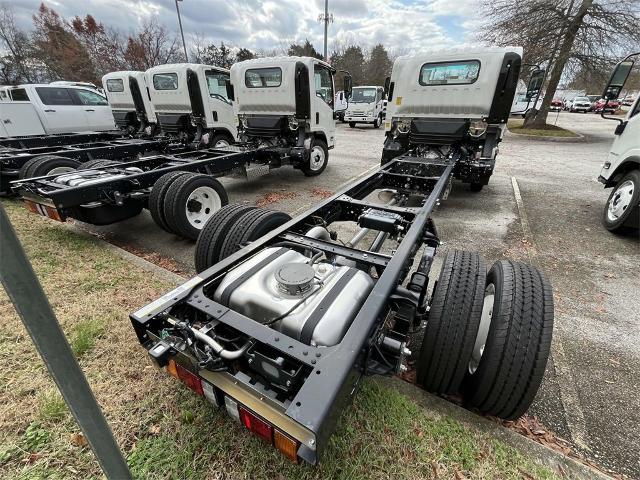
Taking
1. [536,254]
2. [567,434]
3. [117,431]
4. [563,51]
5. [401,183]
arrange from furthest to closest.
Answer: [563,51], [401,183], [536,254], [567,434], [117,431]

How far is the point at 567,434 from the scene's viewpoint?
1848 millimetres

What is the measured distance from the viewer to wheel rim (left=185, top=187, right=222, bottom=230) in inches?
167

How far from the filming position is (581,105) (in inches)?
1492

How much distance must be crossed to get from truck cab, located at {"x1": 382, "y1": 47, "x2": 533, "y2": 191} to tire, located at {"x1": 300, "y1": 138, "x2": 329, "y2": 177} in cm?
193

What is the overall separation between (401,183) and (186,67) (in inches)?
282

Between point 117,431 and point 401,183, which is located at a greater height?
point 401,183

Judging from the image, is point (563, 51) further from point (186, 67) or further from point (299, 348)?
point (299, 348)

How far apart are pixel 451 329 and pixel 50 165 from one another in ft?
21.7

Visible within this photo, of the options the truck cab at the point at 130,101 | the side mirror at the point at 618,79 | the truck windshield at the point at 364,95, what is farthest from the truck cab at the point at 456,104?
the truck windshield at the point at 364,95

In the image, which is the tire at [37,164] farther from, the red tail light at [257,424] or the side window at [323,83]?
the red tail light at [257,424]

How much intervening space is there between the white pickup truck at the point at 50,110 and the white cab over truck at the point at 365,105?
13863 millimetres

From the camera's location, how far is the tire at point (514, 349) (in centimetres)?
160

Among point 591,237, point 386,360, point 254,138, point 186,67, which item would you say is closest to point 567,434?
point 386,360

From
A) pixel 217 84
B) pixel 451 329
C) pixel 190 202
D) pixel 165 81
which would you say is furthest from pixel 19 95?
pixel 451 329
